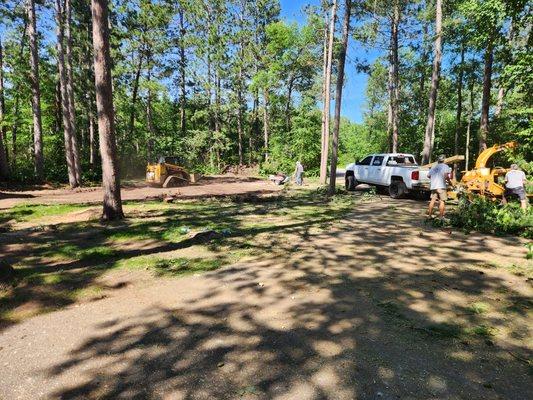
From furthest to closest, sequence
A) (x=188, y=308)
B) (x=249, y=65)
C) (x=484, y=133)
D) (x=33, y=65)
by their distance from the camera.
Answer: (x=249, y=65), (x=33, y=65), (x=484, y=133), (x=188, y=308)

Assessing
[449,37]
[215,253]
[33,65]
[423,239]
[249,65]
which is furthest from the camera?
[249,65]

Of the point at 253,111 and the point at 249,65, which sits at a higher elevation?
the point at 249,65

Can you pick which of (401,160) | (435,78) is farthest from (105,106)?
(435,78)

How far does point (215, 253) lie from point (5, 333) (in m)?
3.73

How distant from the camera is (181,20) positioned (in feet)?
118

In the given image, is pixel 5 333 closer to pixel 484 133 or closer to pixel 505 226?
pixel 505 226

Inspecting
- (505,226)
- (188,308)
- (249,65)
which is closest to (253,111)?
Result: (249,65)

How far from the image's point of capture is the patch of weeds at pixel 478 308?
4.46 meters

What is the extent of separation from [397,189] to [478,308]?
1205cm

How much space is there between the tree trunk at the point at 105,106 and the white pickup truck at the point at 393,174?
11.1m

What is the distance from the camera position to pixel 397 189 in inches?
631

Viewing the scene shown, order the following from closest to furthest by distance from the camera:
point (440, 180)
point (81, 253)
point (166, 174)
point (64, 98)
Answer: point (81, 253) → point (440, 180) → point (64, 98) → point (166, 174)

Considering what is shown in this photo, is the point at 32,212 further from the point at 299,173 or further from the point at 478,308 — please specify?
the point at 299,173

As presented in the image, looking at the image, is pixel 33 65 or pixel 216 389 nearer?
pixel 216 389
